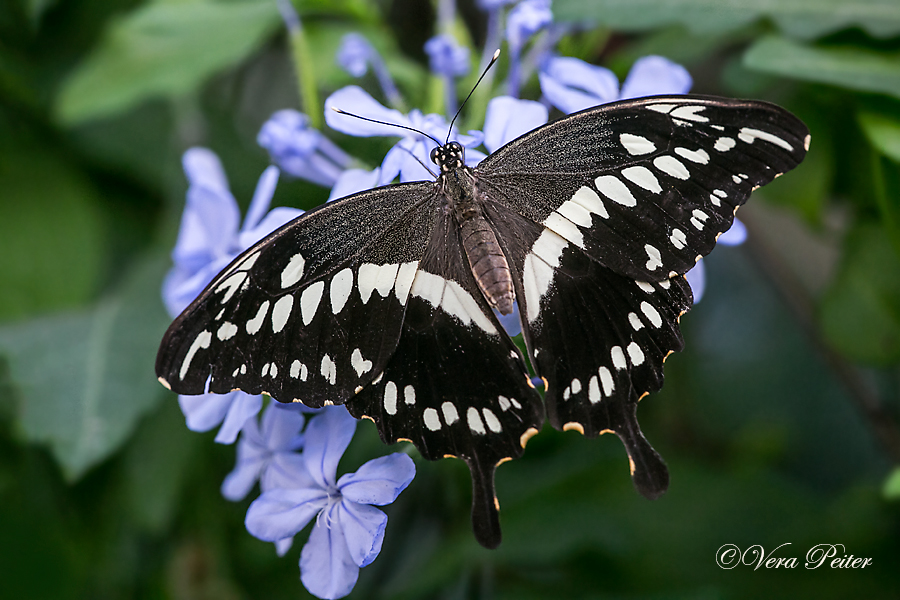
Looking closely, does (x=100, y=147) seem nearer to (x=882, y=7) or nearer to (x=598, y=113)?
(x=598, y=113)

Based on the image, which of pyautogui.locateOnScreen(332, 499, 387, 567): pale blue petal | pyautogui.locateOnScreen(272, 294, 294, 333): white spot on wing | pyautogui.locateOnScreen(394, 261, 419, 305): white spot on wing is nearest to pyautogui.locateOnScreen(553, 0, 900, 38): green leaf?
pyautogui.locateOnScreen(394, 261, 419, 305): white spot on wing

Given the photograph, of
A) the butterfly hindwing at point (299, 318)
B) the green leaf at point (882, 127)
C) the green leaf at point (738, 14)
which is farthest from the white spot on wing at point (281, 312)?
the green leaf at point (882, 127)

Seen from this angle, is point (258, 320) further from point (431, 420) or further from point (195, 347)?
point (431, 420)

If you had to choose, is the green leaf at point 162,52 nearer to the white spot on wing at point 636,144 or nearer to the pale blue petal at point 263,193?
the pale blue petal at point 263,193

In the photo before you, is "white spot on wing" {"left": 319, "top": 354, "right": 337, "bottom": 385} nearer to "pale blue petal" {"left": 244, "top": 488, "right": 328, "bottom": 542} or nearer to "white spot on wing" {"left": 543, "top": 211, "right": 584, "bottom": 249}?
"pale blue petal" {"left": 244, "top": 488, "right": 328, "bottom": 542}

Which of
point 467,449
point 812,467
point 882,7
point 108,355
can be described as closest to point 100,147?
point 108,355
